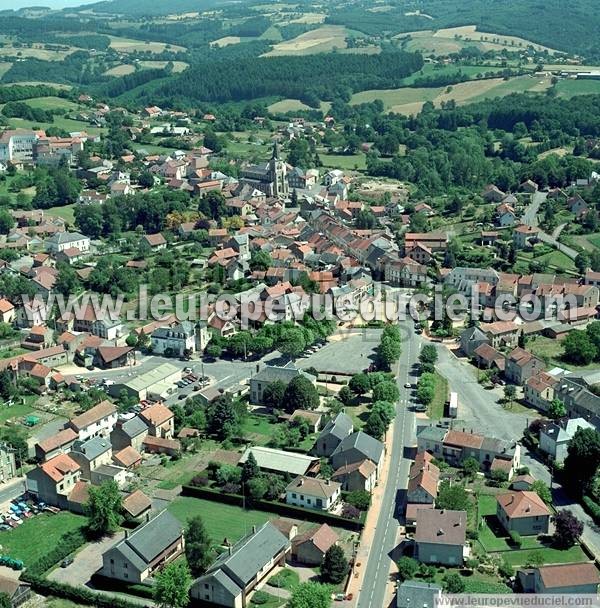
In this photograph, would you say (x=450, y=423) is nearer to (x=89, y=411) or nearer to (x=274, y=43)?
(x=89, y=411)

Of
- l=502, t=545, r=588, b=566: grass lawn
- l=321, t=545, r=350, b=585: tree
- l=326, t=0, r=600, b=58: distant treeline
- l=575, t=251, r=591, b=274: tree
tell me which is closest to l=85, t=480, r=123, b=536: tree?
l=321, t=545, r=350, b=585: tree

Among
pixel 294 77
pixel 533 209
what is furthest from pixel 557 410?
pixel 294 77

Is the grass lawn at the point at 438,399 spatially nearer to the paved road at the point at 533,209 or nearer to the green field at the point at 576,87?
the paved road at the point at 533,209

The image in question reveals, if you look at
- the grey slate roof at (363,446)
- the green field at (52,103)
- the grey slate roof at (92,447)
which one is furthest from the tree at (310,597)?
the green field at (52,103)

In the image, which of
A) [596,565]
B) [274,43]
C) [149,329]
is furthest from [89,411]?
[274,43]

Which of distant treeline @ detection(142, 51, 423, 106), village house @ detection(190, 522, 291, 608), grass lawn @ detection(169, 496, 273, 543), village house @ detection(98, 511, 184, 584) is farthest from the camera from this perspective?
distant treeline @ detection(142, 51, 423, 106)

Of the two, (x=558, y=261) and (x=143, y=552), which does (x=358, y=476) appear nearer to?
(x=143, y=552)

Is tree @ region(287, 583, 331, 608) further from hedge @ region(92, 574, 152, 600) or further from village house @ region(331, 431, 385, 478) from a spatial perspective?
village house @ region(331, 431, 385, 478)
